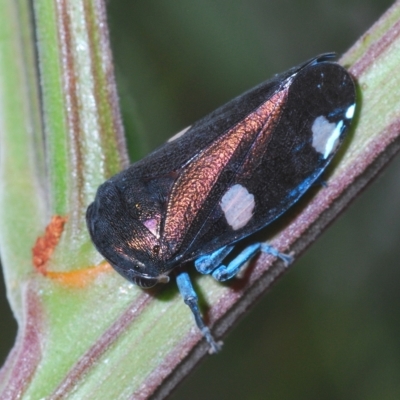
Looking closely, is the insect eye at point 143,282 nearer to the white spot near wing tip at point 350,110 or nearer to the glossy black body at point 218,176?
the glossy black body at point 218,176

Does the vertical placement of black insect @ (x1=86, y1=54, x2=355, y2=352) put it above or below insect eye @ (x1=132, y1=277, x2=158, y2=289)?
above

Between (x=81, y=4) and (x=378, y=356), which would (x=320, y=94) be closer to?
(x=81, y=4)

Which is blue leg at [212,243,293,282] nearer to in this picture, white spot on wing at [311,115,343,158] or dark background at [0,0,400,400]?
white spot on wing at [311,115,343,158]

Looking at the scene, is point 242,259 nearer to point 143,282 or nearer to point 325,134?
point 143,282

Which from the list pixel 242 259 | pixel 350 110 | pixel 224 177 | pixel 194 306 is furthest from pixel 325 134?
pixel 194 306

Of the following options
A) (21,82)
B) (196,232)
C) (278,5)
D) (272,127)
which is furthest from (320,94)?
(278,5)

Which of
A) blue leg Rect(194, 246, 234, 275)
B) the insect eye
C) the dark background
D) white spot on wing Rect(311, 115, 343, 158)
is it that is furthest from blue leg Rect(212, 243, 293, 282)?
the dark background

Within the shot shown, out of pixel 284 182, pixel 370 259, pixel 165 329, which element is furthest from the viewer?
pixel 370 259

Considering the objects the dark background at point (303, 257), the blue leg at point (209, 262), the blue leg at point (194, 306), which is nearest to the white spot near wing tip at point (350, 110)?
the blue leg at point (209, 262)
